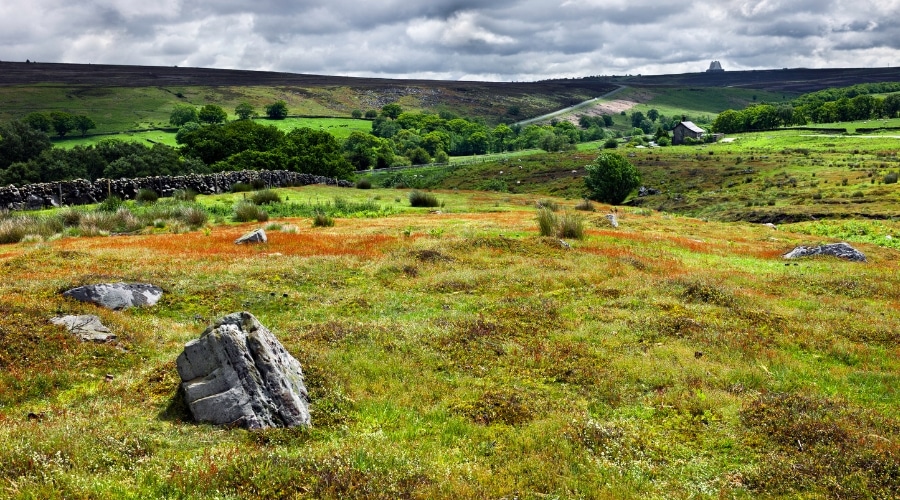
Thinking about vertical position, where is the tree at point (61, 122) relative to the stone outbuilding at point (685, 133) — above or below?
above

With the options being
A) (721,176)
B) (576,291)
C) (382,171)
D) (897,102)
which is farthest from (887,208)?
(897,102)

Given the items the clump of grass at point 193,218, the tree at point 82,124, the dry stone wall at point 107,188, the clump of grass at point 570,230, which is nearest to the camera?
the clump of grass at point 570,230

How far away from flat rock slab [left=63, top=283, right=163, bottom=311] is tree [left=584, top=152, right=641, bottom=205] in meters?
83.7

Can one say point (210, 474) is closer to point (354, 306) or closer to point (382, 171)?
point (354, 306)

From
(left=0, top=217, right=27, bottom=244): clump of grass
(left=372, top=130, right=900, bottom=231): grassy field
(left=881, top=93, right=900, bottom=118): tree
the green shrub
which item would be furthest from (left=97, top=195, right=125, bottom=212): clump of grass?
(left=881, top=93, right=900, bottom=118): tree

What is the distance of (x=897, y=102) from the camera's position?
186 metres

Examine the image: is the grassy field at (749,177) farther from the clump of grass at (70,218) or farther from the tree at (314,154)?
the clump of grass at (70,218)

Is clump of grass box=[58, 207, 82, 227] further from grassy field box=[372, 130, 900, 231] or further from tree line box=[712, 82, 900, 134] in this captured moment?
tree line box=[712, 82, 900, 134]

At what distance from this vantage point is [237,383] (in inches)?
420

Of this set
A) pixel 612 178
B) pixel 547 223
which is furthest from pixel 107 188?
pixel 612 178

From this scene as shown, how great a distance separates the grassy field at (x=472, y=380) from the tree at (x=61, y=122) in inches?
6169

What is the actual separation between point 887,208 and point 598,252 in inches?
1851

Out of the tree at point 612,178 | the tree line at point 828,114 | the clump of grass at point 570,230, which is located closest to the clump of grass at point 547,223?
the clump of grass at point 570,230

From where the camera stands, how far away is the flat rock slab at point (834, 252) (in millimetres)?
30312
